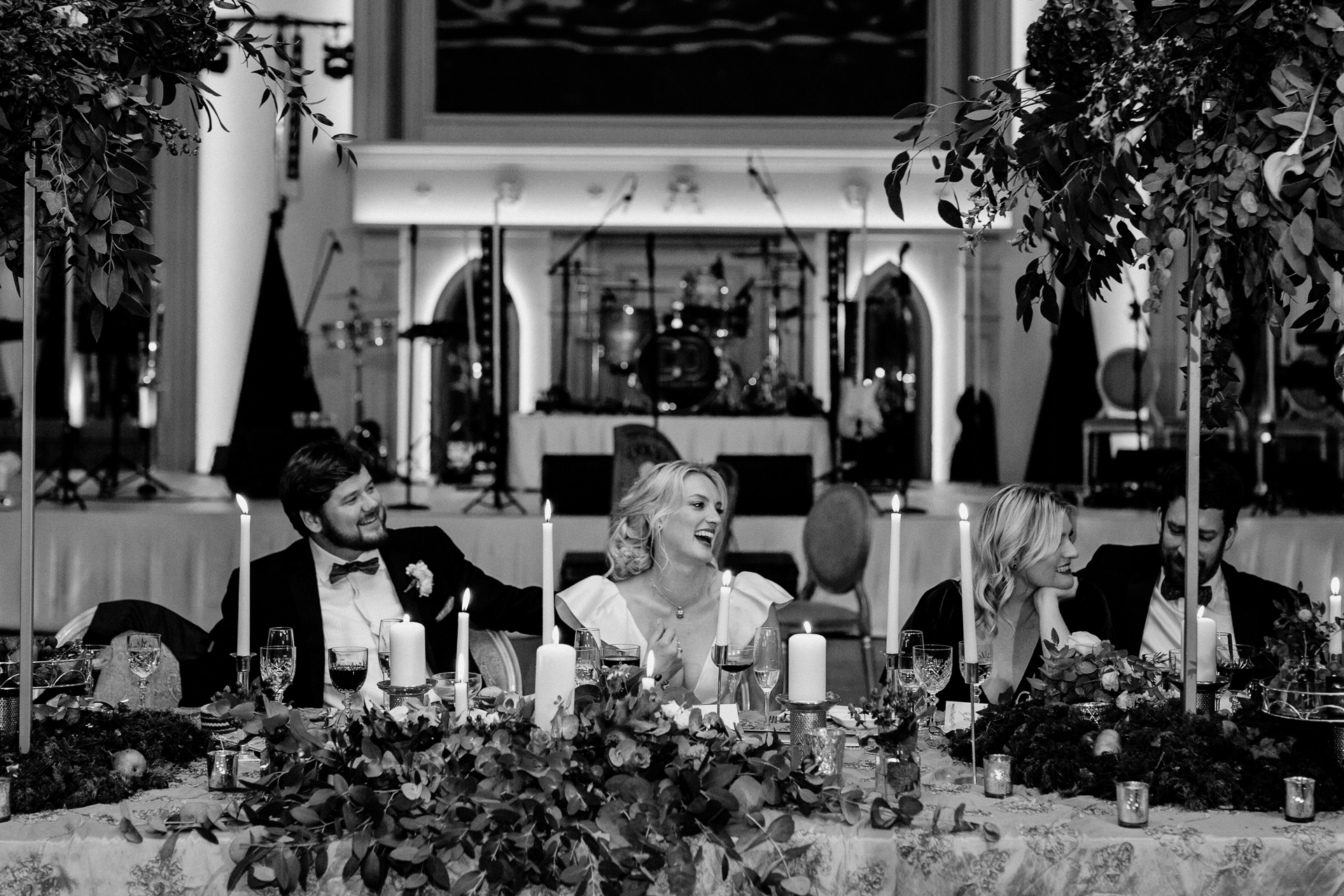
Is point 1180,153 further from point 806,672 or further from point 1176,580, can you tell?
point 1176,580

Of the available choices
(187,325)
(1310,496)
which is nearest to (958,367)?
(1310,496)

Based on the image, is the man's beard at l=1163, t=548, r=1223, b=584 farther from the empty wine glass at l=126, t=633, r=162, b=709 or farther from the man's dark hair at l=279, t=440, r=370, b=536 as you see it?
the empty wine glass at l=126, t=633, r=162, b=709

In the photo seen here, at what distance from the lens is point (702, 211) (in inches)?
516

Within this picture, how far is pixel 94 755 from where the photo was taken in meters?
2.08

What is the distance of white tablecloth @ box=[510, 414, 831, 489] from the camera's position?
9414 millimetres

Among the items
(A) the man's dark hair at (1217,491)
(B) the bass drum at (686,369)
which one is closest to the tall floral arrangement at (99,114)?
(A) the man's dark hair at (1217,491)

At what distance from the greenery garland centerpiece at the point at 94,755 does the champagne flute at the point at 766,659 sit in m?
0.91

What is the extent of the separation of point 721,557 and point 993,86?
11.6 ft

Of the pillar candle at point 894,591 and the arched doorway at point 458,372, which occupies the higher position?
the arched doorway at point 458,372

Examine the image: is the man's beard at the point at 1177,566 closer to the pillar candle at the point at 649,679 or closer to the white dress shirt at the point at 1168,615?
the white dress shirt at the point at 1168,615

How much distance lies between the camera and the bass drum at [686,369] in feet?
34.5

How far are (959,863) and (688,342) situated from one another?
8743 mm

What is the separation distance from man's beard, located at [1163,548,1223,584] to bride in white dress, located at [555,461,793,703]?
39.8 inches

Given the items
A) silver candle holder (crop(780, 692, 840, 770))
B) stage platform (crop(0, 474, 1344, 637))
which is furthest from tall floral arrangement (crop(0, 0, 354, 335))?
stage platform (crop(0, 474, 1344, 637))
